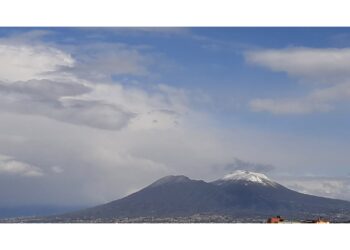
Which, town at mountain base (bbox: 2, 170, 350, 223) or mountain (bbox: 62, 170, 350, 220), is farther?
mountain (bbox: 62, 170, 350, 220)

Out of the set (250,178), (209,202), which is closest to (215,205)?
(209,202)

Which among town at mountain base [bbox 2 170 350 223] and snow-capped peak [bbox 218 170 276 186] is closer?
town at mountain base [bbox 2 170 350 223]

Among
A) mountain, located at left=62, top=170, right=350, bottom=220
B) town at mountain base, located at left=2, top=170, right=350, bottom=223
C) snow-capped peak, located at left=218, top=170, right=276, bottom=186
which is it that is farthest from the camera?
snow-capped peak, located at left=218, top=170, right=276, bottom=186

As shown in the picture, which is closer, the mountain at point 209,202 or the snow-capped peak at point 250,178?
the mountain at point 209,202

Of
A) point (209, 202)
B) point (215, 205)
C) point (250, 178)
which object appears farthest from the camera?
point (250, 178)

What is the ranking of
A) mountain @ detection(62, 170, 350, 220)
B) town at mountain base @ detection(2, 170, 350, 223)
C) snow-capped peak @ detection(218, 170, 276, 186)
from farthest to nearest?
snow-capped peak @ detection(218, 170, 276, 186)
mountain @ detection(62, 170, 350, 220)
town at mountain base @ detection(2, 170, 350, 223)

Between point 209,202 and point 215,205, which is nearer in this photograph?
point 215,205

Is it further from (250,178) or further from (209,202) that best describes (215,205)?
(250,178)

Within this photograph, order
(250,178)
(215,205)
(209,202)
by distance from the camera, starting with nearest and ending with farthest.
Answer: (215,205), (209,202), (250,178)
